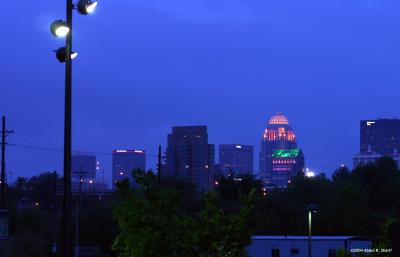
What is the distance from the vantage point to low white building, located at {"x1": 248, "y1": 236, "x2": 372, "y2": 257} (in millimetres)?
53612

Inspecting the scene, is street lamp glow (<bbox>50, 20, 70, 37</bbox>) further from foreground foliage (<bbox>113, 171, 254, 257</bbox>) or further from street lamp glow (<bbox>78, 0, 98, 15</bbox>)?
foreground foliage (<bbox>113, 171, 254, 257</bbox>)

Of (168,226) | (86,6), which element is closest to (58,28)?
(86,6)

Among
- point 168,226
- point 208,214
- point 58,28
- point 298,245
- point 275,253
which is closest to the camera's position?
point 58,28

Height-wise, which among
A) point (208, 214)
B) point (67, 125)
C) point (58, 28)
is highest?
point (58, 28)

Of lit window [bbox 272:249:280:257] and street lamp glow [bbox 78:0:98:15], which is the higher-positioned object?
street lamp glow [bbox 78:0:98:15]

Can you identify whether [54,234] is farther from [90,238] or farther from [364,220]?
[364,220]

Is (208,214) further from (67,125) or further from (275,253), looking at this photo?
(275,253)

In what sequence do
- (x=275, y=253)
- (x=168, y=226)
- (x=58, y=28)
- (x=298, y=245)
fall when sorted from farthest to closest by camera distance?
(x=298, y=245) → (x=275, y=253) → (x=168, y=226) → (x=58, y=28)

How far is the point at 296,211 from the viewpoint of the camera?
8688cm

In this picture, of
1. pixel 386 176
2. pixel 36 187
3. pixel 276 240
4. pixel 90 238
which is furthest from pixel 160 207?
pixel 36 187

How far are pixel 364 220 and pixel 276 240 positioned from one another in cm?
2456

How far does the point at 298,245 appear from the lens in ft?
183

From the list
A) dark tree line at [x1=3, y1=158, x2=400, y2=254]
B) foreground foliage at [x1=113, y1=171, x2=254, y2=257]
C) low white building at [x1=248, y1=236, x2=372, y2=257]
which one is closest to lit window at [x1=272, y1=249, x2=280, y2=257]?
low white building at [x1=248, y1=236, x2=372, y2=257]

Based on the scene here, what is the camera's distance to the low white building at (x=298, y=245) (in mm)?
53612
